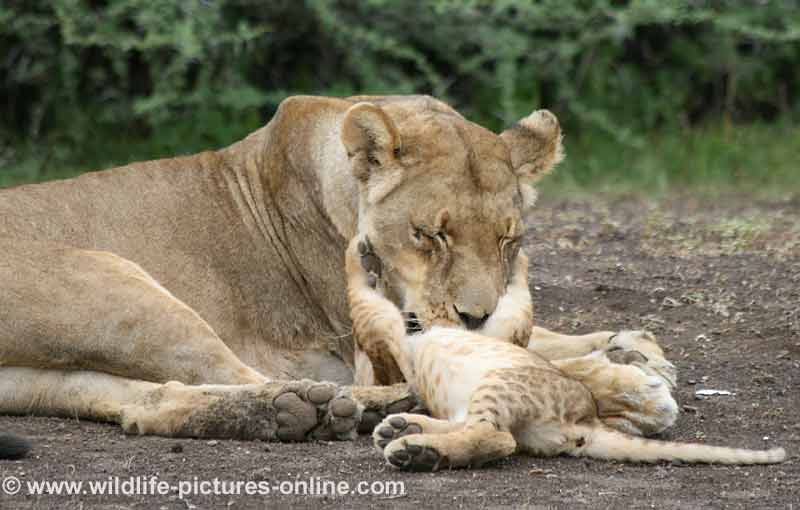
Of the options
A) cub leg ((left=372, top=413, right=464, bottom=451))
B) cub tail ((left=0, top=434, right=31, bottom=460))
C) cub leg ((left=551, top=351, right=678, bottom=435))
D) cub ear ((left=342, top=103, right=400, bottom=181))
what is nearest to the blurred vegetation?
cub ear ((left=342, top=103, right=400, bottom=181))

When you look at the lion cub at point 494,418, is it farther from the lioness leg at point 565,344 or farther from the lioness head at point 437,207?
the lioness leg at point 565,344

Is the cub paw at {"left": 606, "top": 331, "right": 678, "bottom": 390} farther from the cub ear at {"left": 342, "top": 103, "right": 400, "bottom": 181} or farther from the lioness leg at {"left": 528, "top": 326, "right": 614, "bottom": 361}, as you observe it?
the cub ear at {"left": 342, "top": 103, "right": 400, "bottom": 181}

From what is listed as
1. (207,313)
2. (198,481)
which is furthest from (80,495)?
(207,313)

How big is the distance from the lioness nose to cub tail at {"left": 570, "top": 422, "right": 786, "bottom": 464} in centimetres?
51

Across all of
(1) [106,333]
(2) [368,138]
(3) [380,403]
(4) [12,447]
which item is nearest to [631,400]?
(3) [380,403]

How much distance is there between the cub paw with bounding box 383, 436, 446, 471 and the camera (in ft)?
12.5

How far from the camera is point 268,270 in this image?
525 centimetres

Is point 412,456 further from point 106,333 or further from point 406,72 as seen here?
point 406,72

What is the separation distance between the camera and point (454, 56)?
10156mm

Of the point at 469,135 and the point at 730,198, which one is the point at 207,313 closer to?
the point at 469,135

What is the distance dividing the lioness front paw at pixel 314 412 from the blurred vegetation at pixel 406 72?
5102 mm

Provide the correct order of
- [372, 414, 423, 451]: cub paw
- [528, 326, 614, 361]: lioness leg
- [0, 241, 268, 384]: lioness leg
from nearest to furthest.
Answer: [372, 414, 423, 451]: cub paw, [0, 241, 268, 384]: lioness leg, [528, 326, 614, 361]: lioness leg

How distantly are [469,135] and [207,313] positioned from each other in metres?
1.02

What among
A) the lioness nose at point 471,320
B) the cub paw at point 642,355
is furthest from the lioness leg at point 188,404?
the cub paw at point 642,355
